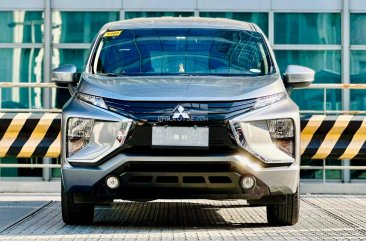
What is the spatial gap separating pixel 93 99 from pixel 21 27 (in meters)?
9.55

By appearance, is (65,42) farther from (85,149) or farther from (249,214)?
(85,149)

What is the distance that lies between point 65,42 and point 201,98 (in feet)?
32.1

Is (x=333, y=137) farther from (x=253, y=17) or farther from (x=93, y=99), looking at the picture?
(x=93, y=99)

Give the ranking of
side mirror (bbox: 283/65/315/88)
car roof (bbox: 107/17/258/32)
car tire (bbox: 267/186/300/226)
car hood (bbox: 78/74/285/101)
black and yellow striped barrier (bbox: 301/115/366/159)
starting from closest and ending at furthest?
car hood (bbox: 78/74/285/101) < car tire (bbox: 267/186/300/226) < side mirror (bbox: 283/65/315/88) < car roof (bbox: 107/17/258/32) < black and yellow striped barrier (bbox: 301/115/366/159)

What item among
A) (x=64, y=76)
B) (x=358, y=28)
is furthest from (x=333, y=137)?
(x=64, y=76)

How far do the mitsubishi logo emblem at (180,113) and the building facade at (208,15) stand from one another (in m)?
9.44

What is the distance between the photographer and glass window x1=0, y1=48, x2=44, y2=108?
18000mm

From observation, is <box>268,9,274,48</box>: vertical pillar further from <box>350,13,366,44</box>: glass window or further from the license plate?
the license plate

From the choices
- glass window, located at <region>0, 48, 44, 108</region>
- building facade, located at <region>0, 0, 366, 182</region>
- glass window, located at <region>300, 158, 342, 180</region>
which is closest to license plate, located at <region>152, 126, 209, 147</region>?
glass window, located at <region>300, 158, 342, 180</region>

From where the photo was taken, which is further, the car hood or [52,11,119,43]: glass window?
[52,11,119,43]: glass window

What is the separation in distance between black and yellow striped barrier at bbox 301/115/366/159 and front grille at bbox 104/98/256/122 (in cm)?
518

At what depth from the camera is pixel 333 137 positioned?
1394 centimetres

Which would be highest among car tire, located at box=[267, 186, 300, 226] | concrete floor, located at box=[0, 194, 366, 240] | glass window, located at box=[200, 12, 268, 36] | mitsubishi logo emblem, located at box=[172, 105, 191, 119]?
glass window, located at box=[200, 12, 268, 36]

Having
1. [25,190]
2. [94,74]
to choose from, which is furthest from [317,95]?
[94,74]
